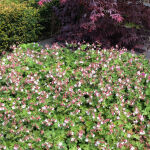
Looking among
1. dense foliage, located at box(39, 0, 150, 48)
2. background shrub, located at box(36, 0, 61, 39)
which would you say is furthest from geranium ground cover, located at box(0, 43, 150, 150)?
background shrub, located at box(36, 0, 61, 39)

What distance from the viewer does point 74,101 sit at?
8.73 ft

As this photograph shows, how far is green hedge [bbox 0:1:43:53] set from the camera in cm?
469

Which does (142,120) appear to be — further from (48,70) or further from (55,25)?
(55,25)

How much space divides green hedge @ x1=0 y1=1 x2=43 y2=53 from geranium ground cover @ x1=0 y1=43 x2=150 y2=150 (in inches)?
54.4

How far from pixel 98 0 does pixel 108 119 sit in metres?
2.33

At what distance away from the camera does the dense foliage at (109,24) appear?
14.8 ft

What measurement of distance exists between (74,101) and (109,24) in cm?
248

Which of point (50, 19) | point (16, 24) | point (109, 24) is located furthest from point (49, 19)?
point (109, 24)

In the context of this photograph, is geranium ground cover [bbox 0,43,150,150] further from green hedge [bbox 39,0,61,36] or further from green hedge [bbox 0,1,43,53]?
green hedge [bbox 39,0,61,36]

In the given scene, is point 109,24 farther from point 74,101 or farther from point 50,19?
point 74,101

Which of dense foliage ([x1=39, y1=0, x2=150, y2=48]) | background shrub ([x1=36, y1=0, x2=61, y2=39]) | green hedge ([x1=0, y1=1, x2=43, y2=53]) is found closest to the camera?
dense foliage ([x1=39, y1=0, x2=150, y2=48])

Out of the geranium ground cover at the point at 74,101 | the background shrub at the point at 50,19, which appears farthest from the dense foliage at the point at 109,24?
the geranium ground cover at the point at 74,101

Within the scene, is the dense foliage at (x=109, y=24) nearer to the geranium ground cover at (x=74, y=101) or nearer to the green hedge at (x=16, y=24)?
the green hedge at (x=16, y=24)

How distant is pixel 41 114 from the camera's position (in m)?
2.60
